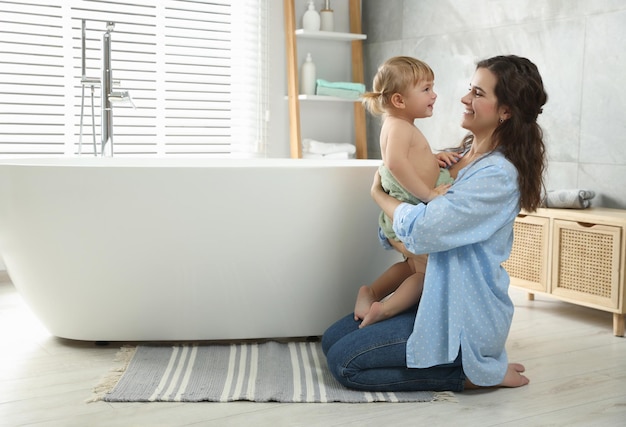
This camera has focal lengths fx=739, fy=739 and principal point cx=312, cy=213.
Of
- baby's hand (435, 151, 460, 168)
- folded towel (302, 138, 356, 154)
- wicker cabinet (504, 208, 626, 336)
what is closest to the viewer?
baby's hand (435, 151, 460, 168)

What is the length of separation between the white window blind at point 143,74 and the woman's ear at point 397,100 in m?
1.84

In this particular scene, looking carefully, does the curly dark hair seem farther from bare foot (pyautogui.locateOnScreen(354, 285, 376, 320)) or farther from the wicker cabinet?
the wicker cabinet

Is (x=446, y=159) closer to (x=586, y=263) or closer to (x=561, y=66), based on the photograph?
(x=586, y=263)

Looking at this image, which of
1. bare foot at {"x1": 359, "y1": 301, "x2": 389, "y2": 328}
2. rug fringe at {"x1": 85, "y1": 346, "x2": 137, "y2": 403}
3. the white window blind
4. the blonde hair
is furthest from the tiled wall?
rug fringe at {"x1": 85, "y1": 346, "x2": 137, "y2": 403}

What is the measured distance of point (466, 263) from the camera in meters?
2.07

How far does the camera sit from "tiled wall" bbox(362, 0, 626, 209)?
3.18 metres

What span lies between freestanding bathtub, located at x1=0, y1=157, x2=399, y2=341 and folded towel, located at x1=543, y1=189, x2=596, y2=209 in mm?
961

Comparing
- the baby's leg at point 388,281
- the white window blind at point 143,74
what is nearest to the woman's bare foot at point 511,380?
the baby's leg at point 388,281

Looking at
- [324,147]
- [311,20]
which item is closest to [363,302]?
[324,147]

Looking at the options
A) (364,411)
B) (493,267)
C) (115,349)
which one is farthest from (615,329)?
(115,349)

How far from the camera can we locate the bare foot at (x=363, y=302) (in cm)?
233

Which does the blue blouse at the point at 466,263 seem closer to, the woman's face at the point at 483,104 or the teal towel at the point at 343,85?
the woman's face at the point at 483,104

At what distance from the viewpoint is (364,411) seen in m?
2.00

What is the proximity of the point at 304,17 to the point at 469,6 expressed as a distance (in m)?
1.05
